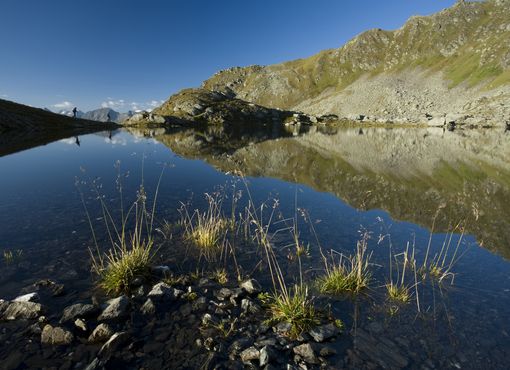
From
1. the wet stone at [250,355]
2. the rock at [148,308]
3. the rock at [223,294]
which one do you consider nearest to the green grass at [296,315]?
the wet stone at [250,355]

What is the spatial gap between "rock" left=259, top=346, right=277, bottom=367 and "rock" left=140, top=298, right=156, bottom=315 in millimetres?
3957

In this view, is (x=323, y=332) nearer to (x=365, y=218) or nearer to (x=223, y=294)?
(x=223, y=294)

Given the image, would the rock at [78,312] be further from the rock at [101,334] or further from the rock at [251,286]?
the rock at [251,286]

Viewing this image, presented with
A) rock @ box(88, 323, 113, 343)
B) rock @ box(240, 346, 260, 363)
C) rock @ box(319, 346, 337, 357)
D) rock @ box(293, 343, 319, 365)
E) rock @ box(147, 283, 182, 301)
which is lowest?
rock @ box(319, 346, 337, 357)

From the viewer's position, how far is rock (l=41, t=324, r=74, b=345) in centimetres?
859

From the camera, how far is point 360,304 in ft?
37.1

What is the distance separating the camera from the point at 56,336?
28.4 ft

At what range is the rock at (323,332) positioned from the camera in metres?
9.25

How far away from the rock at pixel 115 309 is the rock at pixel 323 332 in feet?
19.3

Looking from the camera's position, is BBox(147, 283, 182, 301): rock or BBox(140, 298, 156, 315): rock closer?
BBox(140, 298, 156, 315): rock

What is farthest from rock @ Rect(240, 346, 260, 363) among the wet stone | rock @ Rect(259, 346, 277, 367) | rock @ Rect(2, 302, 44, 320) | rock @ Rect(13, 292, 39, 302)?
rock @ Rect(13, 292, 39, 302)

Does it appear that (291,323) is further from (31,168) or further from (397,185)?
(31,168)

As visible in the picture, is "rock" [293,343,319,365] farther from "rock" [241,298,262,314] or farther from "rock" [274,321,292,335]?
"rock" [241,298,262,314]

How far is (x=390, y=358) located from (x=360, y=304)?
2.63 meters
